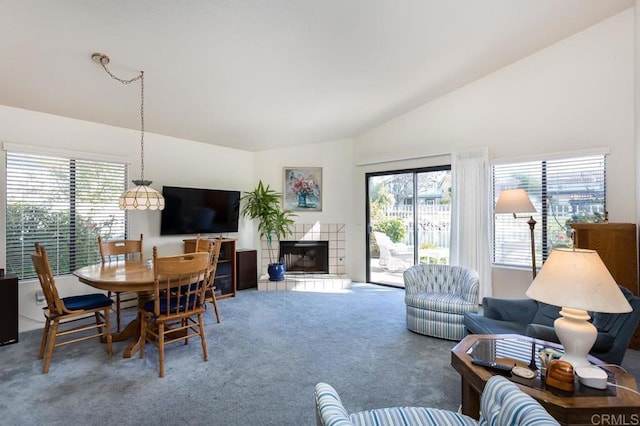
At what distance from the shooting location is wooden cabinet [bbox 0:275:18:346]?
3168 mm

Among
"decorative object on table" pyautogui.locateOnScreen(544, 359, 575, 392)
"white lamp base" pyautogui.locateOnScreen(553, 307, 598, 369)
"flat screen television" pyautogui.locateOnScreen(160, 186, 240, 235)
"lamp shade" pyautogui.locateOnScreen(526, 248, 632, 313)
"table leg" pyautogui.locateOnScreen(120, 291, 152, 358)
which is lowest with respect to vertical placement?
"table leg" pyautogui.locateOnScreen(120, 291, 152, 358)

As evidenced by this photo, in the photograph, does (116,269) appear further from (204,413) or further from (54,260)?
(204,413)

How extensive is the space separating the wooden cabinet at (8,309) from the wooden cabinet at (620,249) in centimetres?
595

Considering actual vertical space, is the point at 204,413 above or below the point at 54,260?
below

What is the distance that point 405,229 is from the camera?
5500 mm

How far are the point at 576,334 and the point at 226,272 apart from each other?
4.54 m

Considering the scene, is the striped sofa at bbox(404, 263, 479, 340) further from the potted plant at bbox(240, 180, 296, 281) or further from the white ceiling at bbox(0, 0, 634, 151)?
the potted plant at bbox(240, 180, 296, 281)

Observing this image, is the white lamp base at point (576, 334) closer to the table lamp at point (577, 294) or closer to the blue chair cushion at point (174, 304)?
the table lamp at point (577, 294)

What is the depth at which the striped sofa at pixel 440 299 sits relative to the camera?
10.7 ft

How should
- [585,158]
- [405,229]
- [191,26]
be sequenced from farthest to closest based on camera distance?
[405,229]
[585,158]
[191,26]

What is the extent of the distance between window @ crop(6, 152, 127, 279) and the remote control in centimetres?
449

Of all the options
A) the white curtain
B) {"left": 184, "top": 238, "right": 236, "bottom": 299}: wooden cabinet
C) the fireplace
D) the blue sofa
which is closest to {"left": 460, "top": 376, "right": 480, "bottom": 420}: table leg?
the blue sofa

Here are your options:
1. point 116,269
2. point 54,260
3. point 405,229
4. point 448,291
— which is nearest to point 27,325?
point 54,260

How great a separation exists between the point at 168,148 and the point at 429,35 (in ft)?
12.7
